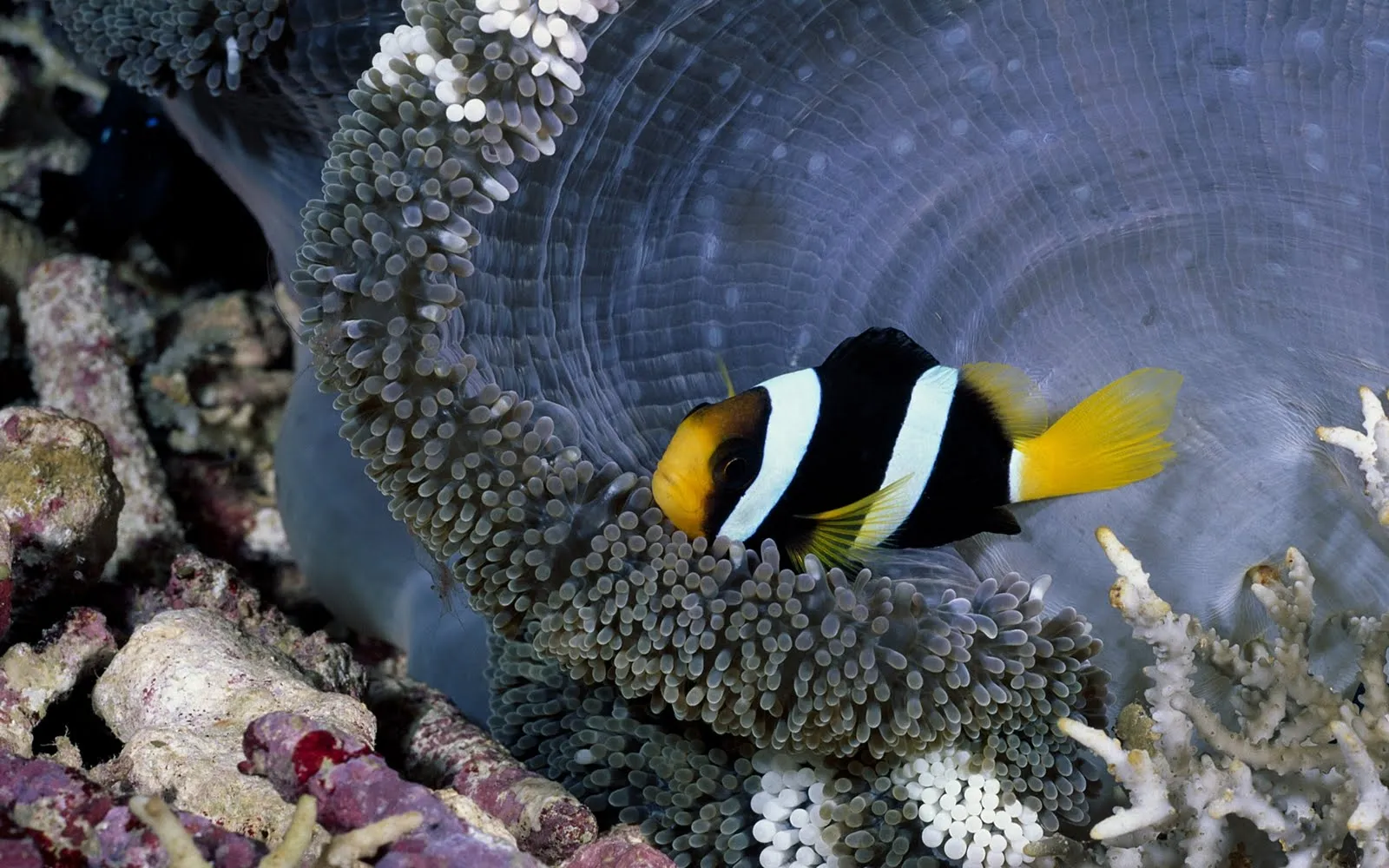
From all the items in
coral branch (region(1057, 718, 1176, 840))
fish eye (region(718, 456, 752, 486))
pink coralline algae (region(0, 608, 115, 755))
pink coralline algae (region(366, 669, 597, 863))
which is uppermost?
fish eye (region(718, 456, 752, 486))

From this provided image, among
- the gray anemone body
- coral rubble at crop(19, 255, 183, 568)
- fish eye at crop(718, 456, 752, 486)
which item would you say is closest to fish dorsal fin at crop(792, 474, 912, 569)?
fish eye at crop(718, 456, 752, 486)

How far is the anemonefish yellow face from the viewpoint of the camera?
140 centimetres

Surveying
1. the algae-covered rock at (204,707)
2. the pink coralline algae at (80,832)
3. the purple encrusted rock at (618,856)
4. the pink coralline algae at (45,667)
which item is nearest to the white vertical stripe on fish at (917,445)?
the purple encrusted rock at (618,856)

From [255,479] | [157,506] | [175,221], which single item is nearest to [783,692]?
[157,506]

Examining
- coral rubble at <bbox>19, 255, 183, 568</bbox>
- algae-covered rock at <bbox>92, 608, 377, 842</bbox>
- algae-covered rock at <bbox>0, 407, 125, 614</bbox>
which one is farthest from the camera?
coral rubble at <bbox>19, 255, 183, 568</bbox>

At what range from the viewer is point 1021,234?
1800 mm

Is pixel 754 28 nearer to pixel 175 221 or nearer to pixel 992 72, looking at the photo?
pixel 992 72

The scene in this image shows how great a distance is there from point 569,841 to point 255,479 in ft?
6.07

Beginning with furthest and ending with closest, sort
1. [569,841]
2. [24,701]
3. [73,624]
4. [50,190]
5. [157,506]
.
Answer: [50,190]
[157,506]
[73,624]
[24,701]
[569,841]

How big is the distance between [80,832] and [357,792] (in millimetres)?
285

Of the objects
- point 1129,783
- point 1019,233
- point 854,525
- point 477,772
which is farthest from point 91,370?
point 1129,783

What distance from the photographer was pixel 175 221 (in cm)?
299

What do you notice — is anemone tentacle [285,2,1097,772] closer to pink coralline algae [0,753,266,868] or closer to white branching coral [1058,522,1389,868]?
white branching coral [1058,522,1389,868]

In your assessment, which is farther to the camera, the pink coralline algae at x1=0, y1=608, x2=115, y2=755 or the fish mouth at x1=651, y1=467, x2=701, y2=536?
the pink coralline algae at x1=0, y1=608, x2=115, y2=755
